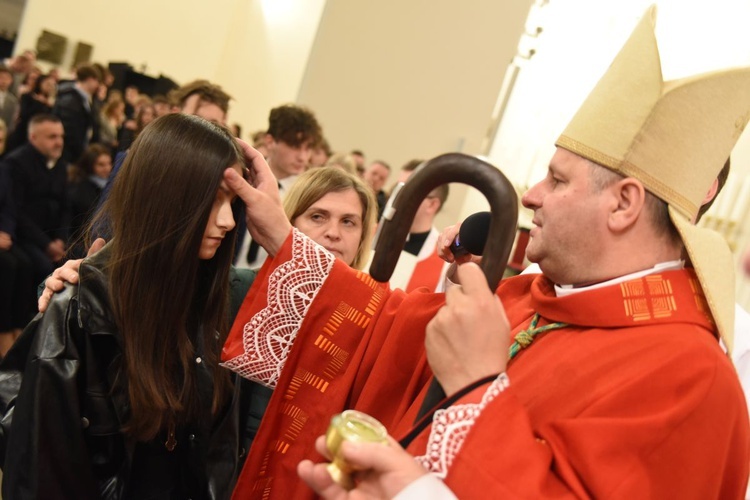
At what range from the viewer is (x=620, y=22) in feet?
23.8

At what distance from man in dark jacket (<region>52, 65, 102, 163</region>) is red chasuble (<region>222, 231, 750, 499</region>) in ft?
19.2

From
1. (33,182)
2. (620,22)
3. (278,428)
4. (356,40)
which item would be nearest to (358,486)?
(278,428)

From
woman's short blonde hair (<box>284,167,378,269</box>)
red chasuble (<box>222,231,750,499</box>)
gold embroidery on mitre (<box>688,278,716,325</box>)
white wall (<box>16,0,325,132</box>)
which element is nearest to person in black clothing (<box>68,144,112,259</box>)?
woman's short blonde hair (<box>284,167,378,269</box>)

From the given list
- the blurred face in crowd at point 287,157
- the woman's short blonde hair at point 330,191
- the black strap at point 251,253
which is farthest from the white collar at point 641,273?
the blurred face in crowd at point 287,157

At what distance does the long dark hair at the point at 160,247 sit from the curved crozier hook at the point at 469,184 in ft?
2.13

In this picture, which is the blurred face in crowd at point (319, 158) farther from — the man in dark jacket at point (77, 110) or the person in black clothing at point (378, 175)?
the man in dark jacket at point (77, 110)

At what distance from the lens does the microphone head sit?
162 cm

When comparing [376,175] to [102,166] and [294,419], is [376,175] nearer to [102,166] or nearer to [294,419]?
[102,166]

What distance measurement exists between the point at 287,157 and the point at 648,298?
10.2 feet

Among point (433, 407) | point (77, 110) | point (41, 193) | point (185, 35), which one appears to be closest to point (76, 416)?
point (433, 407)

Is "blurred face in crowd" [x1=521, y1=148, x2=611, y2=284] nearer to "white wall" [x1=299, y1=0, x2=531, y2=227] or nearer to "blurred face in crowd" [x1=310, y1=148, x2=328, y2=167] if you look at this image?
"blurred face in crowd" [x1=310, y1=148, x2=328, y2=167]

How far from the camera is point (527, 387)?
4.96 feet

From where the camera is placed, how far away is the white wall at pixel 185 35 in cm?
977

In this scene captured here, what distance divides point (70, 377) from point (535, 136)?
271 inches
